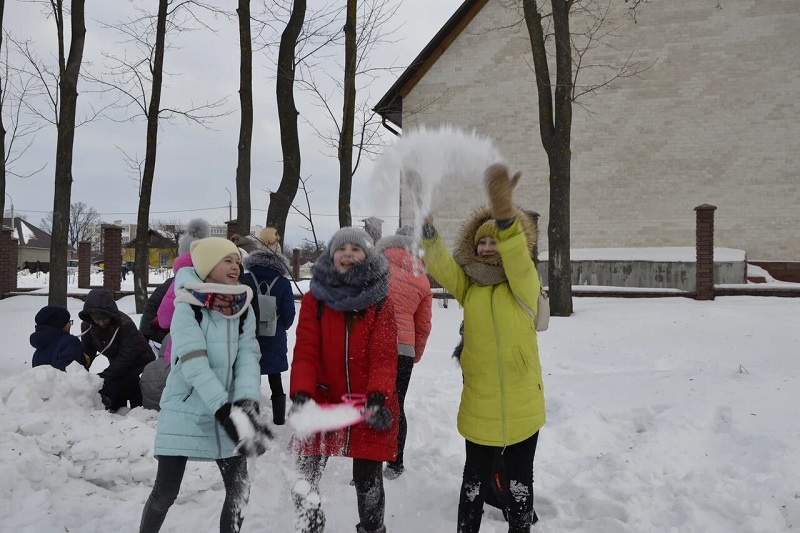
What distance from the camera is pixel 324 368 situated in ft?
9.62

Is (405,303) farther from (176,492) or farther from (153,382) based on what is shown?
(153,382)

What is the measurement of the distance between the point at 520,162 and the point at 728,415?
53.5ft

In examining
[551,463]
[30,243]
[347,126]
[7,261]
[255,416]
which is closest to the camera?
[255,416]

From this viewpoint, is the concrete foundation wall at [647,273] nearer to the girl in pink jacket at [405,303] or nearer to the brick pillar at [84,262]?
the girl in pink jacket at [405,303]

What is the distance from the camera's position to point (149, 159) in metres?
13.8

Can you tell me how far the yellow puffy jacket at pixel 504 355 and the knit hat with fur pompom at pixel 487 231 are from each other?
0.15 m

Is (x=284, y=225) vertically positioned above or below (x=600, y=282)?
above

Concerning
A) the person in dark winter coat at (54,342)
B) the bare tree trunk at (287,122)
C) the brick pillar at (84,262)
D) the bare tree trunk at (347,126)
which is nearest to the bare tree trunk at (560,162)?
the bare tree trunk at (347,126)

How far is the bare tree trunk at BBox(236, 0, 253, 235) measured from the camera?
41.8 feet

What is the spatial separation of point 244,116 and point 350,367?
1106 centimetres

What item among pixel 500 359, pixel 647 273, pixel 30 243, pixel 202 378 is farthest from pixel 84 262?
pixel 30 243

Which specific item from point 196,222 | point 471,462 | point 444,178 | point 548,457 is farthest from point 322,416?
point 196,222

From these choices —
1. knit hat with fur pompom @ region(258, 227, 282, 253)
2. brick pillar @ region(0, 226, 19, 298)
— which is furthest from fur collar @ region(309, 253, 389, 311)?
brick pillar @ region(0, 226, 19, 298)

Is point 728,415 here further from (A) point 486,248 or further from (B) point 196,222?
(B) point 196,222
